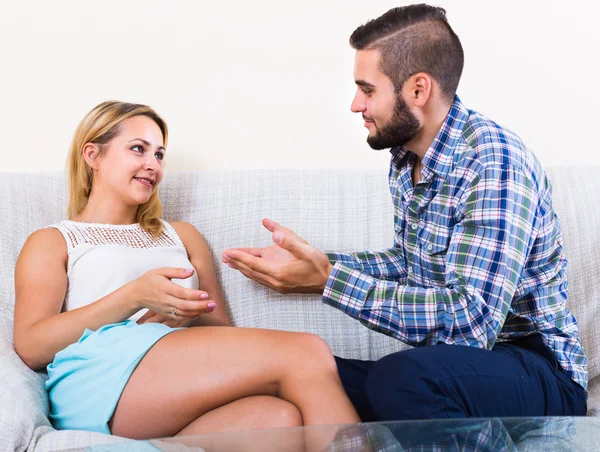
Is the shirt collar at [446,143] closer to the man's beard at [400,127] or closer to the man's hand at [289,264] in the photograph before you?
the man's beard at [400,127]

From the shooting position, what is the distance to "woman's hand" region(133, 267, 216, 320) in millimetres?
1397

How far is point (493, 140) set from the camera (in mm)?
1462

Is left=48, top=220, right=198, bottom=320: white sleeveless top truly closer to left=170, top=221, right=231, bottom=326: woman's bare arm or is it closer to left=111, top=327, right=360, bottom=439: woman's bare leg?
left=170, top=221, right=231, bottom=326: woman's bare arm

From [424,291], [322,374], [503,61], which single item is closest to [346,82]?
[503,61]

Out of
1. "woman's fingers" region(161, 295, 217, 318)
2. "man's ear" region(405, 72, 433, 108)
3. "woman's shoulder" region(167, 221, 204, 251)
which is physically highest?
"man's ear" region(405, 72, 433, 108)

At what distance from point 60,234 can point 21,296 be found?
195mm

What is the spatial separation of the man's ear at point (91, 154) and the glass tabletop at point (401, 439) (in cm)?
109

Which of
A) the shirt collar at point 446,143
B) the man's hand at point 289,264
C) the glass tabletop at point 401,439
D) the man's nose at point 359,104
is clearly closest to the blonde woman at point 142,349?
the man's hand at point 289,264

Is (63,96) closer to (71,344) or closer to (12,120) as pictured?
(12,120)

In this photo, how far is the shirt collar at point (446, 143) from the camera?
5.02 ft

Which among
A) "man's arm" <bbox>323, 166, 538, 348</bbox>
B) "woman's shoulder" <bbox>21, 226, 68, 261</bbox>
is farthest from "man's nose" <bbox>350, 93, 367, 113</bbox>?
"woman's shoulder" <bbox>21, 226, 68, 261</bbox>

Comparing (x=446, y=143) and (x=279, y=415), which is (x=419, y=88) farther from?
(x=279, y=415)

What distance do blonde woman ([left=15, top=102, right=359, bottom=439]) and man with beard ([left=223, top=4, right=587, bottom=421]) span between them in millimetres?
146

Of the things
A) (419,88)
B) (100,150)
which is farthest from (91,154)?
(419,88)
